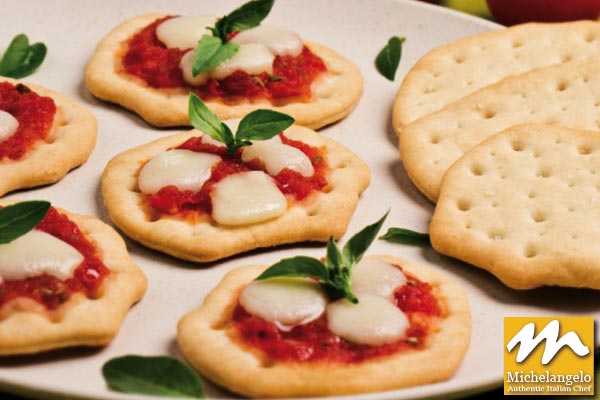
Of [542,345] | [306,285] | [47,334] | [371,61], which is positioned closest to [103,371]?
[47,334]

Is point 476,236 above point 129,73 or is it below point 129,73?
below

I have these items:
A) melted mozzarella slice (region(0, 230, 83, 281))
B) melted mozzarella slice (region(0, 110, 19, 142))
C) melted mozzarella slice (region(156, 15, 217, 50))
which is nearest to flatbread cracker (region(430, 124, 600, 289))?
melted mozzarella slice (region(0, 230, 83, 281))

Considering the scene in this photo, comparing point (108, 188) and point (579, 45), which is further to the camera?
point (579, 45)

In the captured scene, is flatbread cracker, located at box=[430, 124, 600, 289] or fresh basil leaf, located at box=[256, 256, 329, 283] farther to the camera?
flatbread cracker, located at box=[430, 124, 600, 289]

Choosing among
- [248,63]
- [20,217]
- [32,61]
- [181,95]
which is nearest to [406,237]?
[248,63]

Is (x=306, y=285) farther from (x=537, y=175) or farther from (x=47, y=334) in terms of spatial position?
(x=537, y=175)

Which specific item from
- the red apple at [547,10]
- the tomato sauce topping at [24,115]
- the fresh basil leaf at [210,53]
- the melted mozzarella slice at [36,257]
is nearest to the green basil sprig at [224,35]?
the fresh basil leaf at [210,53]

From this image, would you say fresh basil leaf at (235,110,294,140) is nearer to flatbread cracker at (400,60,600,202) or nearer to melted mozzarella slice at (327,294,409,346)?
flatbread cracker at (400,60,600,202)
